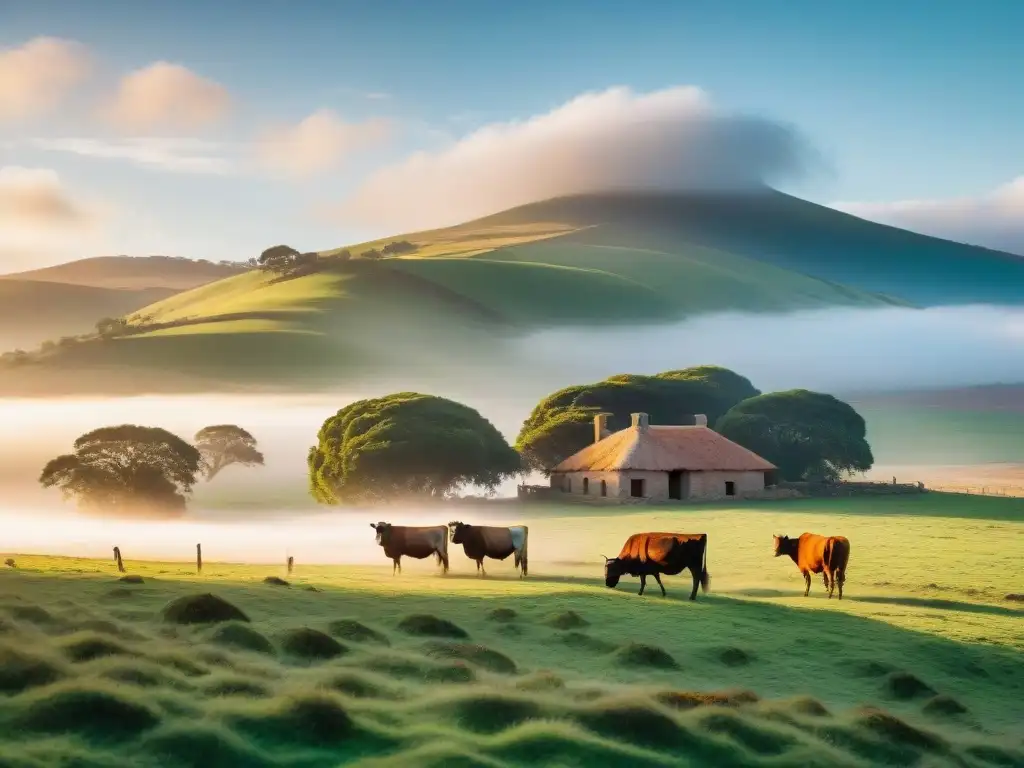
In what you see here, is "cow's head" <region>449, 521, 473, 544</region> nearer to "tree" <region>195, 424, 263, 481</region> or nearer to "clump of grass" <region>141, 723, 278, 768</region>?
"clump of grass" <region>141, 723, 278, 768</region>

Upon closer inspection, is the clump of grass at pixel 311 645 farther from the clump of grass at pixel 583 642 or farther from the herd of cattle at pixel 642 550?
the herd of cattle at pixel 642 550

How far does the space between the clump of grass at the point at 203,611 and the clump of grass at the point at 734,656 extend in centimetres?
1322

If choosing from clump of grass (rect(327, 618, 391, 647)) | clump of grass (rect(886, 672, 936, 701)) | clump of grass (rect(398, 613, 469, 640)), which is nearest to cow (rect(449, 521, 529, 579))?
clump of grass (rect(398, 613, 469, 640))

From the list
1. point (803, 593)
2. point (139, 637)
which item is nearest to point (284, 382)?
point (803, 593)

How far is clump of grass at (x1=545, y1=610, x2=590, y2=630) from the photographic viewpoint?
38.4 meters

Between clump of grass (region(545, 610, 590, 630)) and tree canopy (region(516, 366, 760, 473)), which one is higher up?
tree canopy (region(516, 366, 760, 473))

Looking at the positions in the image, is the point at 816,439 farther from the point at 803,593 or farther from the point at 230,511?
the point at 803,593

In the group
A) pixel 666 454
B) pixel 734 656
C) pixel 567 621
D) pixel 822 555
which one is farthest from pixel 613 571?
pixel 666 454

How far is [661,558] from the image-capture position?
4641 cm

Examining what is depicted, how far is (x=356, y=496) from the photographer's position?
332 ft

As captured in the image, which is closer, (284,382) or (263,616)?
(263,616)

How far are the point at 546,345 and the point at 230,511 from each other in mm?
99722

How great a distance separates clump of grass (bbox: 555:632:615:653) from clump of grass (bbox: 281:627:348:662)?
6.84 meters

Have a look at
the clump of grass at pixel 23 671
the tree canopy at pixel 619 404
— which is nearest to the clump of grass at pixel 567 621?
the clump of grass at pixel 23 671
